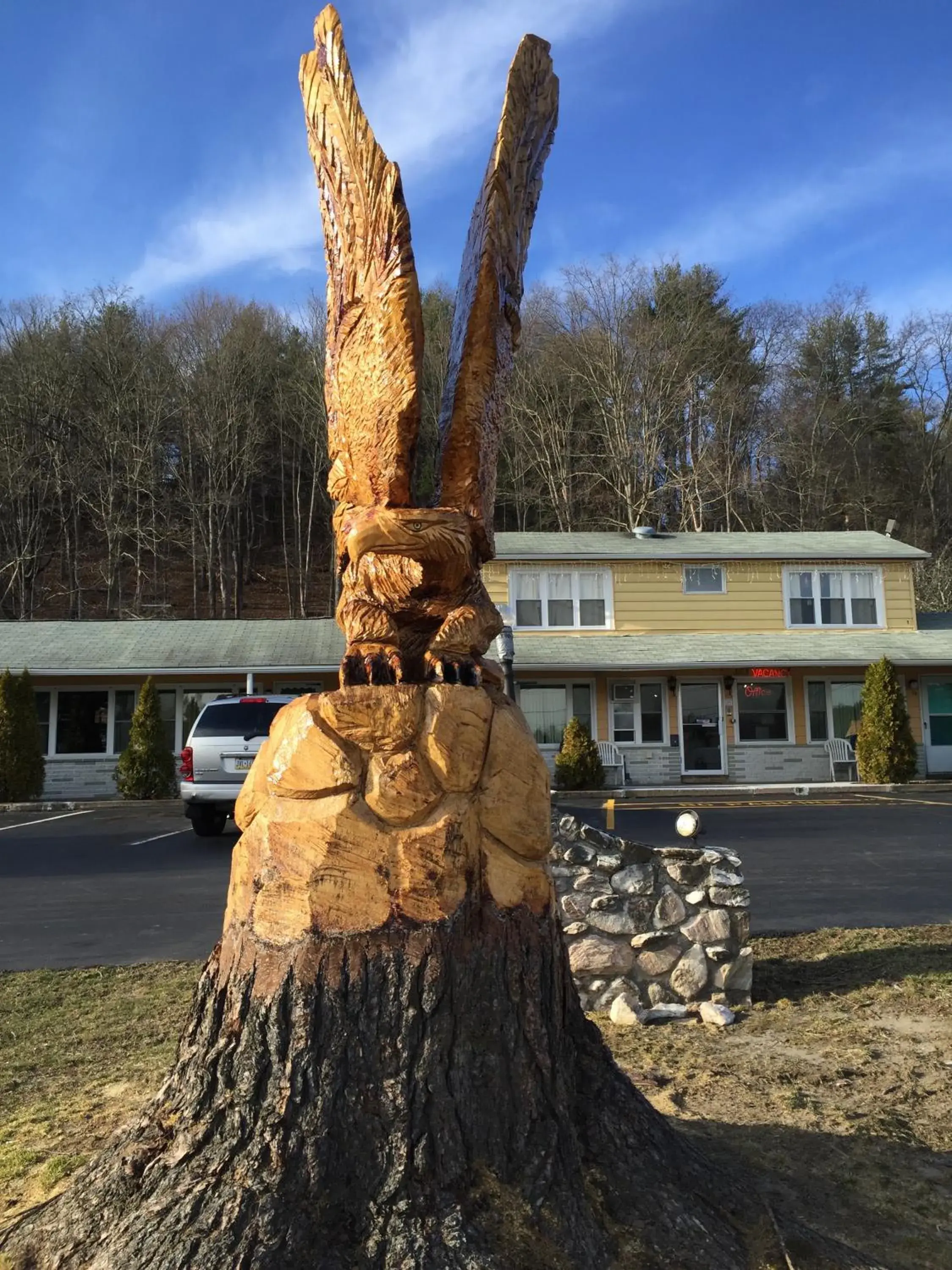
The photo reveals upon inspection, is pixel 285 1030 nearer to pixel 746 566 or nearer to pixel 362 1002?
pixel 362 1002

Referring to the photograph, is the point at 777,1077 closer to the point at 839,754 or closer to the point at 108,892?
the point at 108,892

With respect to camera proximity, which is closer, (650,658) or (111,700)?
(650,658)

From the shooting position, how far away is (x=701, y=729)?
20.4 m

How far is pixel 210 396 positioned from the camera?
33719mm

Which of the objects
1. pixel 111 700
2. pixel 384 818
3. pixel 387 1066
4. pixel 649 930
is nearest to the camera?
pixel 387 1066

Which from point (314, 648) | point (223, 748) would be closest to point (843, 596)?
point (314, 648)

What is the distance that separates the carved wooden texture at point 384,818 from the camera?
2252 millimetres

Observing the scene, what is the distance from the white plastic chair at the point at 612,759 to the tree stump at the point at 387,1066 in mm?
16968

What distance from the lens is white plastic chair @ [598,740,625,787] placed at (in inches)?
760

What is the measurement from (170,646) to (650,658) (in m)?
10.8

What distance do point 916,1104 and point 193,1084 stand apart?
3169mm

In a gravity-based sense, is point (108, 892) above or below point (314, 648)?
below

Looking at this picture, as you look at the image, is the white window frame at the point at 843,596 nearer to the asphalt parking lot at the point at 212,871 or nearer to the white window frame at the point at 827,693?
the white window frame at the point at 827,693

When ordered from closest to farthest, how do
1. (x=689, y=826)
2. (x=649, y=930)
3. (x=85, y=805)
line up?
(x=649, y=930) → (x=689, y=826) → (x=85, y=805)
